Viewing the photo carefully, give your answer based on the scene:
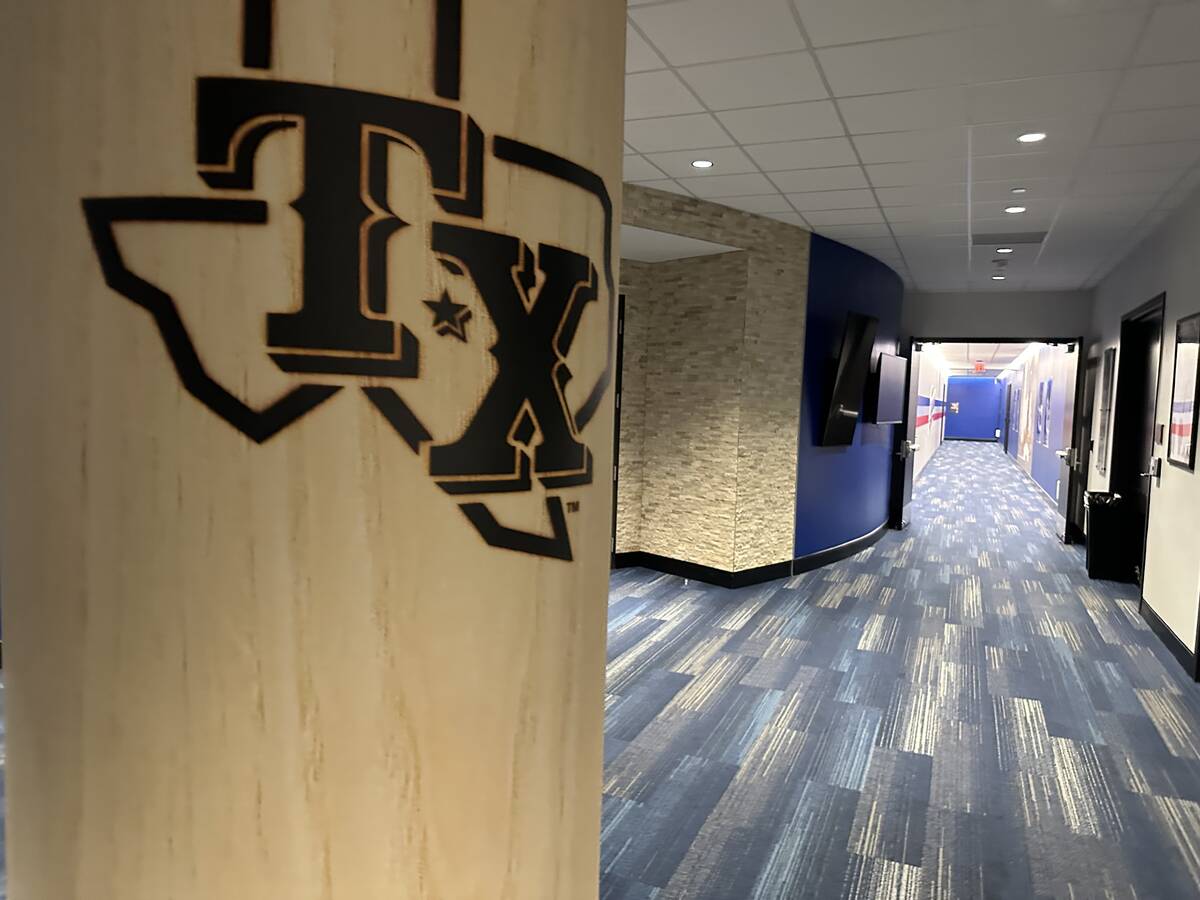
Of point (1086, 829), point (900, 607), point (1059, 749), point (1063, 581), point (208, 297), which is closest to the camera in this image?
point (208, 297)

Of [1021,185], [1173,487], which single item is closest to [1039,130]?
[1021,185]

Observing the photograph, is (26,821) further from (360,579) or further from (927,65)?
(927,65)

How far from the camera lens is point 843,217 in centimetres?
602

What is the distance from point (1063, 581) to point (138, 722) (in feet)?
25.1

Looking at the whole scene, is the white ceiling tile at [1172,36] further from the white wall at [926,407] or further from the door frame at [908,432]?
the white wall at [926,407]

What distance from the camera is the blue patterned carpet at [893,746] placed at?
263 cm

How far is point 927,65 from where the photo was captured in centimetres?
322

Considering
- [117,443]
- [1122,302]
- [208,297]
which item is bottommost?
[117,443]

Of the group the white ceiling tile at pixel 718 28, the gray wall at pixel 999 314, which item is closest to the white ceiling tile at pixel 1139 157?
the white ceiling tile at pixel 718 28

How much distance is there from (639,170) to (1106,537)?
17.2ft

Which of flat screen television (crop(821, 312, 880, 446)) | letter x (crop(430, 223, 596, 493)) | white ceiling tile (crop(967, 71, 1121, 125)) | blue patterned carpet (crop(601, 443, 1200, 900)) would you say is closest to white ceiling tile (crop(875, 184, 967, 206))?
white ceiling tile (crop(967, 71, 1121, 125))

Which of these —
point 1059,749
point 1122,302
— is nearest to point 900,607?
point 1059,749

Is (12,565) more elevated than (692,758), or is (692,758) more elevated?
(12,565)

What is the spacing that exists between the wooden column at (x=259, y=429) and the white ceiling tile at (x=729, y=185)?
14.7ft
